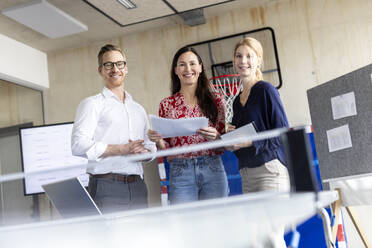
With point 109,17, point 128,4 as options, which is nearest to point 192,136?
point 128,4

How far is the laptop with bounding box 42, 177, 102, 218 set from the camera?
106 centimetres

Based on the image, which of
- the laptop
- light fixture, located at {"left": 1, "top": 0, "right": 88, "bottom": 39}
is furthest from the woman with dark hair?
light fixture, located at {"left": 1, "top": 0, "right": 88, "bottom": 39}

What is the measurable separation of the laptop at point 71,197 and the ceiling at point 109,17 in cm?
275

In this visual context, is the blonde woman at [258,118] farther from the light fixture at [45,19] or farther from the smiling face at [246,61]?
the light fixture at [45,19]

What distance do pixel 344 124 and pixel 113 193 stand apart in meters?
1.51

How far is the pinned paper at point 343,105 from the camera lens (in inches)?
93.9

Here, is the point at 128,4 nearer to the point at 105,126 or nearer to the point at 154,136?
the point at 105,126

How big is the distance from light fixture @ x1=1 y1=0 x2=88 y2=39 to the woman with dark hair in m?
2.07

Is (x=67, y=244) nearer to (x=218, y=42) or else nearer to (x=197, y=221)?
(x=197, y=221)

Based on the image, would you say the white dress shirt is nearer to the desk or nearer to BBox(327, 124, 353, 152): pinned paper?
the desk

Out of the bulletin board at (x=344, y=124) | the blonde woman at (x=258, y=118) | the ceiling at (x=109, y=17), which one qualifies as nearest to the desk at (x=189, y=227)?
the blonde woman at (x=258, y=118)

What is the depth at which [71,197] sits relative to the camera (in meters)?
1.07

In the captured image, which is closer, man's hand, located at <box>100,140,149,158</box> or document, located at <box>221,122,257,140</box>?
document, located at <box>221,122,257,140</box>

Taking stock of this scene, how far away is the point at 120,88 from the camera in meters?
2.04
